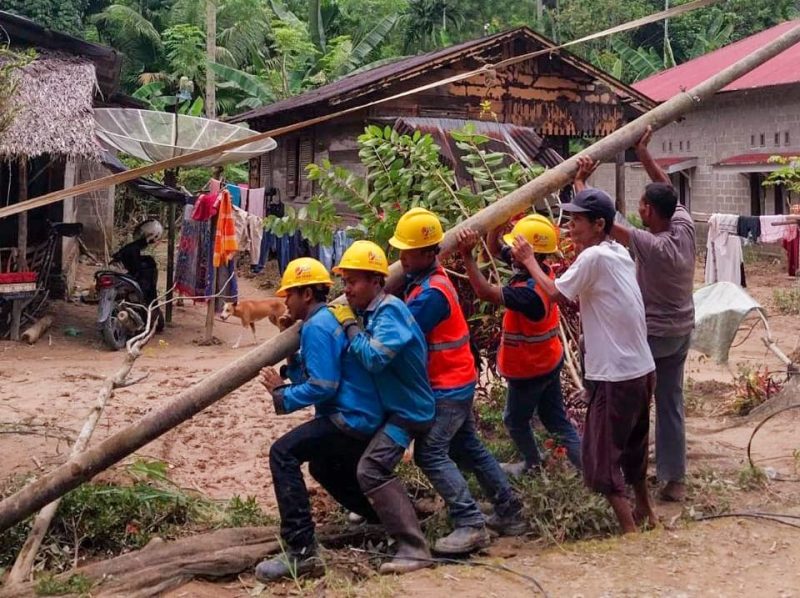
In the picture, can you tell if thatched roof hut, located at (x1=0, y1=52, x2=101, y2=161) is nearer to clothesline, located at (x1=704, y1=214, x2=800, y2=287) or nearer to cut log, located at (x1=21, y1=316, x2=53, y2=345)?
cut log, located at (x1=21, y1=316, x2=53, y2=345)

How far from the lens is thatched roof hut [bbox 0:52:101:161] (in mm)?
11008

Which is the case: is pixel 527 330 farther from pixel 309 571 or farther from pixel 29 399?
pixel 29 399

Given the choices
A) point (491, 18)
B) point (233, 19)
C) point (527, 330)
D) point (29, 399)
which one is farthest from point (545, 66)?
point (491, 18)

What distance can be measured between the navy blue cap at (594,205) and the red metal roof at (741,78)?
48.0ft

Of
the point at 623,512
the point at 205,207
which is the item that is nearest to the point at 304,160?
the point at 205,207

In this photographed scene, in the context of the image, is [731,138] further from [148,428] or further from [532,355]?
[148,428]

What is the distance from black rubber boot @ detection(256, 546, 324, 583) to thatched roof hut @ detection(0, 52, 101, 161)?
25.0ft

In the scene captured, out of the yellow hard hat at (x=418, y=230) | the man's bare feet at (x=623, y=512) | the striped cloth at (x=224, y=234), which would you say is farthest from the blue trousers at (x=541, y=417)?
the striped cloth at (x=224, y=234)

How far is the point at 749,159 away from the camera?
20828mm

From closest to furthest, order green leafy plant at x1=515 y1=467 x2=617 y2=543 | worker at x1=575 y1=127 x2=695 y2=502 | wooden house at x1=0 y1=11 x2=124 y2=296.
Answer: green leafy plant at x1=515 y1=467 x2=617 y2=543, worker at x1=575 y1=127 x2=695 y2=502, wooden house at x1=0 y1=11 x2=124 y2=296

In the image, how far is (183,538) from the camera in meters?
5.03

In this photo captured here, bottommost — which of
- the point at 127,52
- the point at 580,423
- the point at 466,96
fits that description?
the point at 580,423

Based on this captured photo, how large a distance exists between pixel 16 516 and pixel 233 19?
28.5m

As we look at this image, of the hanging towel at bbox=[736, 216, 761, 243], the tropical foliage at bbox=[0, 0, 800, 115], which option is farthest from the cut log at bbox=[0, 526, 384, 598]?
the tropical foliage at bbox=[0, 0, 800, 115]
